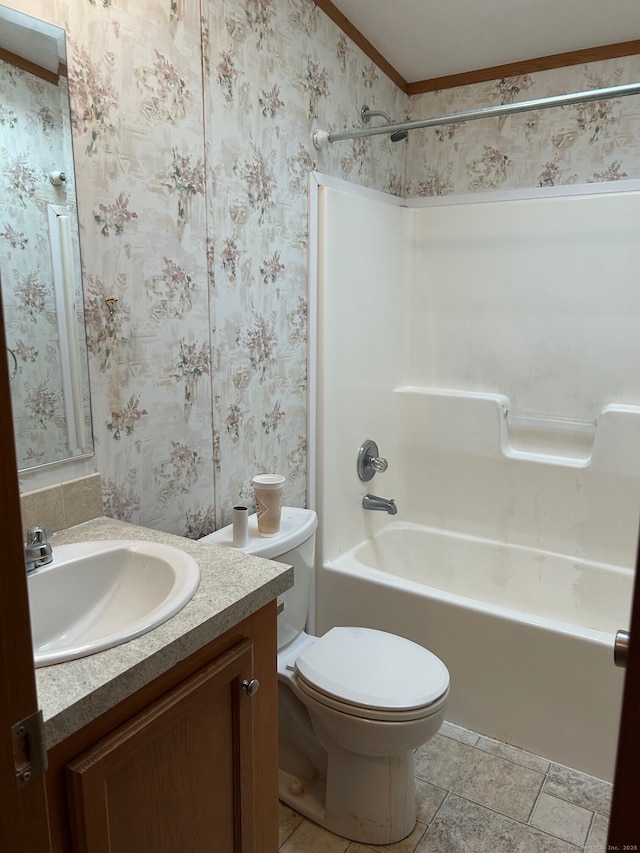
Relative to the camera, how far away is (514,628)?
2002mm

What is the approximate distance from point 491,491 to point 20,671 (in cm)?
237

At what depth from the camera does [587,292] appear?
2.48m

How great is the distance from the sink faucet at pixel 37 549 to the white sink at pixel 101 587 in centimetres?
1

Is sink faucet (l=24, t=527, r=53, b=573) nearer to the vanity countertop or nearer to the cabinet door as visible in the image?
the vanity countertop

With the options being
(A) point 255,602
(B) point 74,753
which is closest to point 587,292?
(A) point 255,602

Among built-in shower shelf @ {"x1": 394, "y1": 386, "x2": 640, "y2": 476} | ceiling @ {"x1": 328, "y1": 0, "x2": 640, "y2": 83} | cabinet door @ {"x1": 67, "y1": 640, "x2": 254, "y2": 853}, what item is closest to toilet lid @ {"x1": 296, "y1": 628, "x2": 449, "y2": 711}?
cabinet door @ {"x1": 67, "y1": 640, "x2": 254, "y2": 853}

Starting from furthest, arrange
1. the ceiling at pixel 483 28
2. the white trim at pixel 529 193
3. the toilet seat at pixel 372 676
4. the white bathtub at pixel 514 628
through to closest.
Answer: the white trim at pixel 529 193
the ceiling at pixel 483 28
the white bathtub at pixel 514 628
the toilet seat at pixel 372 676

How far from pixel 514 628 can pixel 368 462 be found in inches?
33.9

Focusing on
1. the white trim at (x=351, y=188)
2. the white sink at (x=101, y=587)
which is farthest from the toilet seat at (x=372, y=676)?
the white trim at (x=351, y=188)

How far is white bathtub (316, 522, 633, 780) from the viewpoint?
1.92 m

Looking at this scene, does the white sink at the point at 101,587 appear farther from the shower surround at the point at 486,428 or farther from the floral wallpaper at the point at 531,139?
the floral wallpaper at the point at 531,139

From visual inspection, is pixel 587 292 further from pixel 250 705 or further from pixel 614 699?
pixel 250 705

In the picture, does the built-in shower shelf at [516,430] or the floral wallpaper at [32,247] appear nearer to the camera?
the floral wallpaper at [32,247]

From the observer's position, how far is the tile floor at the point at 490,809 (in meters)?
1.67
